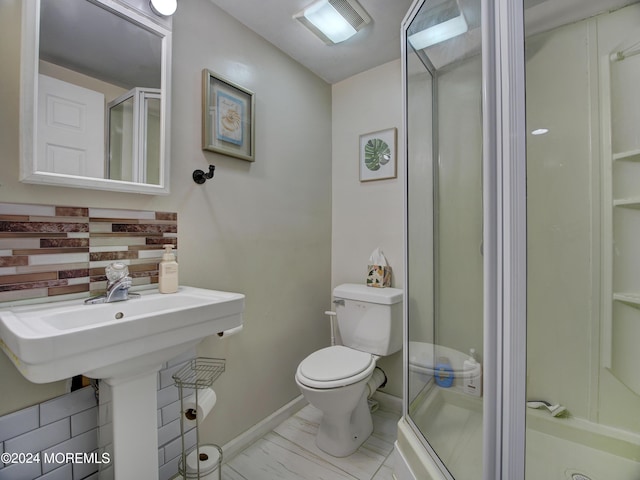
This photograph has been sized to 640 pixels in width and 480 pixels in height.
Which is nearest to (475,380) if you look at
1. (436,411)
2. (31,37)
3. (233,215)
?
(436,411)

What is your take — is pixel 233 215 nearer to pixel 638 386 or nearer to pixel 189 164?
pixel 189 164

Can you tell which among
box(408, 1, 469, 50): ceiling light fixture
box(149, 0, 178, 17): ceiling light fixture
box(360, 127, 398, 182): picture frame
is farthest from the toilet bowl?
box(149, 0, 178, 17): ceiling light fixture

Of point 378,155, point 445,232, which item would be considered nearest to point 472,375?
point 445,232

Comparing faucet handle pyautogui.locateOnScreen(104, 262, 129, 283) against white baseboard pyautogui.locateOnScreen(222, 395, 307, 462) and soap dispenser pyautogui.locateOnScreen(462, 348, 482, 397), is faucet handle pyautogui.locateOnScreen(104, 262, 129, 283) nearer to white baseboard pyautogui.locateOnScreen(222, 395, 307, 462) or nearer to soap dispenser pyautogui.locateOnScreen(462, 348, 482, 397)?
white baseboard pyautogui.locateOnScreen(222, 395, 307, 462)

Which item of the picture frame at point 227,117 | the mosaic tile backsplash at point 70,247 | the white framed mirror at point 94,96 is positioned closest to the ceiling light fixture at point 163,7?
the white framed mirror at point 94,96

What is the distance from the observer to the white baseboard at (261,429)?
5.07ft

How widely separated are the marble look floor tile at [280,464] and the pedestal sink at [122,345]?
2.11 ft

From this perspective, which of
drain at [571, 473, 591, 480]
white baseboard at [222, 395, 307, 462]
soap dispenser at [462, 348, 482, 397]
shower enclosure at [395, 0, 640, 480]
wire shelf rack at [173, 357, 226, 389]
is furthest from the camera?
white baseboard at [222, 395, 307, 462]

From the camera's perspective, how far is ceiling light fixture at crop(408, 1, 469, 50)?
3.50ft

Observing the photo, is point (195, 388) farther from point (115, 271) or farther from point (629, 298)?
point (629, 298)

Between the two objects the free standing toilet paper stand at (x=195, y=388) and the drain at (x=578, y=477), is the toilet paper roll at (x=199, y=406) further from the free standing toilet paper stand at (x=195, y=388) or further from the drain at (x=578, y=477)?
the drain at (x=578, y=477)

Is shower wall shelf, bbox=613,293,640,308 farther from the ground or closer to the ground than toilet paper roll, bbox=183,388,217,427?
farther from the ground

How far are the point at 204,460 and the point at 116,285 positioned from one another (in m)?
0.82

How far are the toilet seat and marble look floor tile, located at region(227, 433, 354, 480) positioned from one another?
1.46 feet
